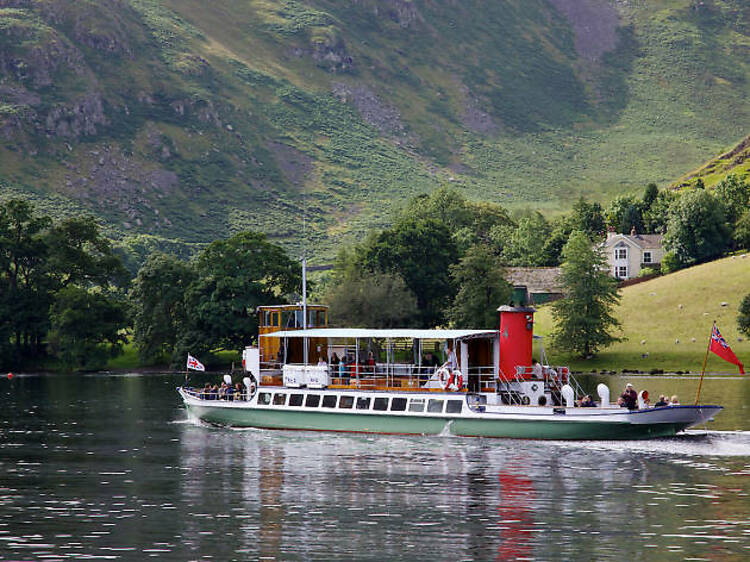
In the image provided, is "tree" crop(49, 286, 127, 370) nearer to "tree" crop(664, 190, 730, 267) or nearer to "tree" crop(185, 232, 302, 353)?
"tree" crop(185, 232, 302, 353)

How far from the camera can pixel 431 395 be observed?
71188 millimetres

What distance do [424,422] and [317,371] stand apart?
8.63 m

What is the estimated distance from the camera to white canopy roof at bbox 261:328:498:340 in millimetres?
71250

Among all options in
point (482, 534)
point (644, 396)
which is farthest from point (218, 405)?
point (482, 534)

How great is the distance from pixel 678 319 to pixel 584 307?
660 inches

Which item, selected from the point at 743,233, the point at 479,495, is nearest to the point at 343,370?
the point at 479,495

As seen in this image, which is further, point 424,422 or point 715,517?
point 424,422

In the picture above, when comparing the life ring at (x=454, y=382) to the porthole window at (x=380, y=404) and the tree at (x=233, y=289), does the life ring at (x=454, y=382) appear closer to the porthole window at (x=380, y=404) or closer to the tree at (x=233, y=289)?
the porthole window at (x=380, y=404)

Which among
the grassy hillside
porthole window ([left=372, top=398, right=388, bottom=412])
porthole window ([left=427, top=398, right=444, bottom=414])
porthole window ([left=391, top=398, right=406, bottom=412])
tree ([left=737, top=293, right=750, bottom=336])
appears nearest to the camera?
porthole window ([left=427, top=398, right=444, bottom=414])

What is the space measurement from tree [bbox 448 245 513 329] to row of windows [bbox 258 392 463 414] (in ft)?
218

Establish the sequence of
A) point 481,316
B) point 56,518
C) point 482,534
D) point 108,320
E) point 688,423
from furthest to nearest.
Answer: point 108,320 → point 481,316 → point 688,423 → point 56,518 → point 482,534

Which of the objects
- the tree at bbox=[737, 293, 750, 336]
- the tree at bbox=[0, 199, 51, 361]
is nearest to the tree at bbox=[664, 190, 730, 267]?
the tree at bbox=[737, 293, 750, 336]

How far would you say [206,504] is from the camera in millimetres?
49875

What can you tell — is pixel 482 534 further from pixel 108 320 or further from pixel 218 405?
pixel 108 320
